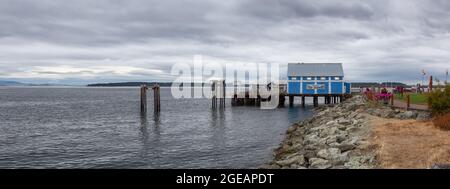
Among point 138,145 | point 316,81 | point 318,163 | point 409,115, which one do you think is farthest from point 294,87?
point 318,163

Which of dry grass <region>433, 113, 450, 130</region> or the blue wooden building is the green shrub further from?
the blue wooden building

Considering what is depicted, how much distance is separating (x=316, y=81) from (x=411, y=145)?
4668cm

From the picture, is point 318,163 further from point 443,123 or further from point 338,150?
point 443,123

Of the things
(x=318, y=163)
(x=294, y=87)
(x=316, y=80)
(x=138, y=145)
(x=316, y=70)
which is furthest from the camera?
(x=294, y=87)

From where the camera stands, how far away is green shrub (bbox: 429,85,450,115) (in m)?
22.9

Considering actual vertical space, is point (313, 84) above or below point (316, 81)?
below

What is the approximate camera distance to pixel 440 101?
2314 centimetres

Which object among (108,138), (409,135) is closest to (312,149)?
(409,135)

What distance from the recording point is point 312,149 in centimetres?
1956

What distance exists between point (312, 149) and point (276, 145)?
6294 millimetres

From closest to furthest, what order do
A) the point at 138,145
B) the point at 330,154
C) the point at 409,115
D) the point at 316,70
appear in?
the point at 330,154, the point at 409,115, the point at 138,145, the point at 316,70

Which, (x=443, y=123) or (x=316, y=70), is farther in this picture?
(x=316, y=70)
